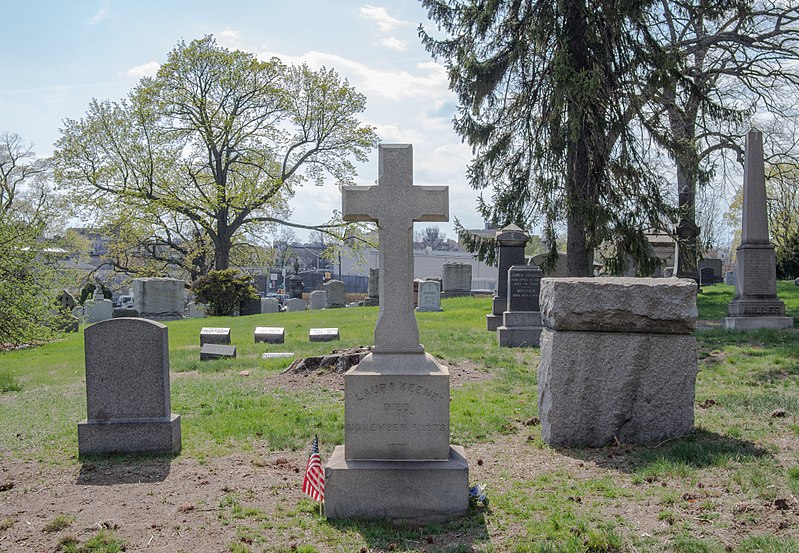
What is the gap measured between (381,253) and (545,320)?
2.19 metres

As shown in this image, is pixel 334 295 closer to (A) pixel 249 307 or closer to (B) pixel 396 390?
(A) pixel 249 307

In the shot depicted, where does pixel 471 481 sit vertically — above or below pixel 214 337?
below

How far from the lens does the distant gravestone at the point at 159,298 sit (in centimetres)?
2628

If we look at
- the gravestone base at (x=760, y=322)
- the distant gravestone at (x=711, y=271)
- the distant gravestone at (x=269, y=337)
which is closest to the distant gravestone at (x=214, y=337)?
the distant gravestone at (x=269, y=337)

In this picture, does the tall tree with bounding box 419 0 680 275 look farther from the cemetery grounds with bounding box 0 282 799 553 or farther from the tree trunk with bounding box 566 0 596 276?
the cemetery grounds with bounding box 0 282 799 553

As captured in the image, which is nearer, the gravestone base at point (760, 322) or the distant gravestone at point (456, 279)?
the gravestone base at point (760, 322)

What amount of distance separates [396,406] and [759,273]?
1220 centimetres

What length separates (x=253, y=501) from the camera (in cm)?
496

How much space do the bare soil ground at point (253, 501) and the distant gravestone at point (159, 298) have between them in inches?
835

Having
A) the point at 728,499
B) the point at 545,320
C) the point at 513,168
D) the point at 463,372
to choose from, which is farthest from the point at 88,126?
the point at 728,499

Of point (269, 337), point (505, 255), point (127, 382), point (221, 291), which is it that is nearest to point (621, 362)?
point (127, 382)

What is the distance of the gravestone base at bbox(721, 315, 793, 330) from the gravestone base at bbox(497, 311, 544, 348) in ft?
13.3

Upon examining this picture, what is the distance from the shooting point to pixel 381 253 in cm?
505

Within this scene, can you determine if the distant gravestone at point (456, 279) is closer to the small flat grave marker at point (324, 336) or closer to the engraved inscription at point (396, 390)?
the small flat grave marker at point (324, 336)
